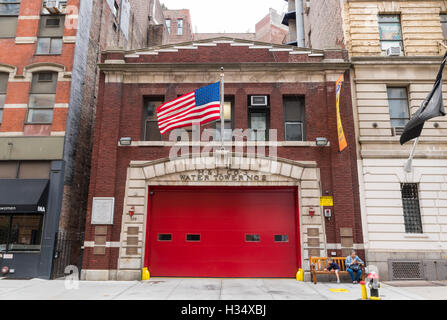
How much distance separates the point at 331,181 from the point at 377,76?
5.39m

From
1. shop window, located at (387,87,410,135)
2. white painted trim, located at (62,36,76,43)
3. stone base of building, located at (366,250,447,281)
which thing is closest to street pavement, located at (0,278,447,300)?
stone base of building, located at (366,250,447,281)

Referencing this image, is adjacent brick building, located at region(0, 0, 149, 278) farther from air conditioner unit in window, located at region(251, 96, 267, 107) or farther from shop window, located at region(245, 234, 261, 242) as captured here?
air conditioner unit in window, located at region(251, 96, 267, 107)

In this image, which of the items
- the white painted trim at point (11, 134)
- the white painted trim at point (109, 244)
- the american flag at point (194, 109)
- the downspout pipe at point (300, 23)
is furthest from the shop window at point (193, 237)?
the downspout pipe at point (300, 23)

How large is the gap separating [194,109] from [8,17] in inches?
439

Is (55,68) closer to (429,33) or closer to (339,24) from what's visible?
(339,24)

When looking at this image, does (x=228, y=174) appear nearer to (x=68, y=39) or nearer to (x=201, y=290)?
(x=201, y=290)

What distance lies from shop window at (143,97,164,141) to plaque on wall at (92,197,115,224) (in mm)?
3192

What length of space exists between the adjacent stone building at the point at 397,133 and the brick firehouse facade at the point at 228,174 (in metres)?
0.70

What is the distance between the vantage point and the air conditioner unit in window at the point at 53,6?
15.9 m

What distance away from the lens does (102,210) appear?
1372 cm

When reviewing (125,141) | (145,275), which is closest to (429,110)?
(125,141)

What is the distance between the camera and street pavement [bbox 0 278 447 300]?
999 centimetres

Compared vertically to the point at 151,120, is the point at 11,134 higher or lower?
lower

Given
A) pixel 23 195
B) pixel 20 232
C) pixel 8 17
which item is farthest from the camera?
pixel 8 17
